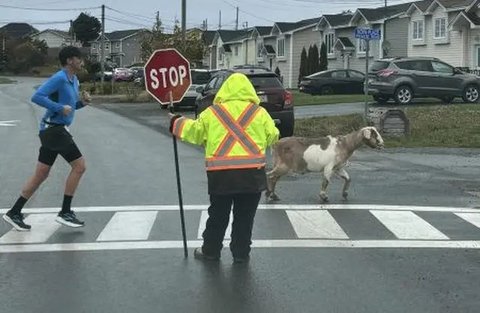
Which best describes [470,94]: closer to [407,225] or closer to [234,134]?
[407,225]

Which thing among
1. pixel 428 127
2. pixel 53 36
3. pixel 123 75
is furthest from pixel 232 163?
pixel 53 36

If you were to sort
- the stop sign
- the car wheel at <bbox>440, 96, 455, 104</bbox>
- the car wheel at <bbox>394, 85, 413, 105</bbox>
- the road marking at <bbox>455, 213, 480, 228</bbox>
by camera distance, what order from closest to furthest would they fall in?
the stop sign
the road marking at <bbox>455, 213, 480, 228</bbox>
the car wheel at <bbox>394, 85, 413, 105</bbox>
the car wheel at <bbox>440, 96, 455, 104</bbox>

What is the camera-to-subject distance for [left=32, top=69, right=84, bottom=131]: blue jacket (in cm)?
778

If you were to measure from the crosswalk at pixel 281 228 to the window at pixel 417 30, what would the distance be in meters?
37.7

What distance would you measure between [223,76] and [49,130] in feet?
40.3

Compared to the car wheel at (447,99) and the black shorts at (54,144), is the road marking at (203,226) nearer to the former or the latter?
the black shorts at (54,144)

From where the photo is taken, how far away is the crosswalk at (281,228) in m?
7.54

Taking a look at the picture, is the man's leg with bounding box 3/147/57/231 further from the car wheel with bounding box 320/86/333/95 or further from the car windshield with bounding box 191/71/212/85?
the car wheel with bounding box 320/86/333/95

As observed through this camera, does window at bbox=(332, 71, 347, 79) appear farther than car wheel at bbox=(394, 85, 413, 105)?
Yes

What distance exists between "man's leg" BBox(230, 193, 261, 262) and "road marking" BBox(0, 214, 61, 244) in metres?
2.22

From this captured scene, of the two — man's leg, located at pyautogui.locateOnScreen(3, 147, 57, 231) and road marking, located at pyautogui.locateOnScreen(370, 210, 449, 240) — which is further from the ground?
man's leg, located at pyautogui.locateOnScreen(3, 147, 57, 231)

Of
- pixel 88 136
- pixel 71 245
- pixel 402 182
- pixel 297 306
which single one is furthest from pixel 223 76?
pixel 297 306

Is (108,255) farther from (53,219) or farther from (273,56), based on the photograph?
(273,56)

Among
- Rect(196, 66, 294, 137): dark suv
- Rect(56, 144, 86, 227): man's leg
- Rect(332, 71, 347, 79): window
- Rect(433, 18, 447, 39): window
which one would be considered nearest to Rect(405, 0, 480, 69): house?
Rect(433, 18, 447, 39): window
